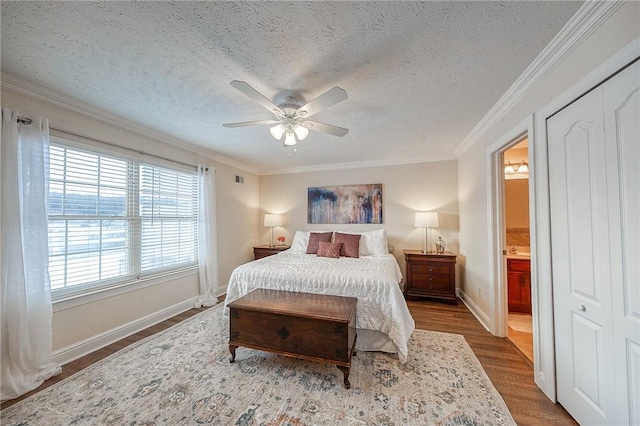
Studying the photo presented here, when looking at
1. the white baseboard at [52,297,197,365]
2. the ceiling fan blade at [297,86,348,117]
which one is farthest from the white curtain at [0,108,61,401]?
the ceiling fan blade at [297,86,348,117]

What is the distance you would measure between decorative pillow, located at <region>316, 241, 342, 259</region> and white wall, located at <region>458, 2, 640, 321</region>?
1.90 m

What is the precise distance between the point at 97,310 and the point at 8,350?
2.06 feet

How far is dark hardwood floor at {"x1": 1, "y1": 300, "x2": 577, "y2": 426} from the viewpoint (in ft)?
5.12

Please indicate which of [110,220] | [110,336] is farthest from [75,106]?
[110,336]

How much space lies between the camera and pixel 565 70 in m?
1.51

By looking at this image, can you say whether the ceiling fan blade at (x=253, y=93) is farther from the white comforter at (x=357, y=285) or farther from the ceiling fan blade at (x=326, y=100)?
the white comforter at (x=357, y=285)

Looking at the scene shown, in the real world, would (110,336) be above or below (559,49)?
below

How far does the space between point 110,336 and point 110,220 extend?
1.26 meters

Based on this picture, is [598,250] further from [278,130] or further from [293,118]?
[278,130]

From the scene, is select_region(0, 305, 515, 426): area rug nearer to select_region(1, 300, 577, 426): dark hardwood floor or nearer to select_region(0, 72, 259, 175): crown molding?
select_region(1, 300, 577, 426): dark hardwood floor

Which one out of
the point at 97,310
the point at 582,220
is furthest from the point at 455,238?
the point at 97,310

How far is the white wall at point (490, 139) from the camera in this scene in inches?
46.3

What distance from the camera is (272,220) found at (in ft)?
15.8

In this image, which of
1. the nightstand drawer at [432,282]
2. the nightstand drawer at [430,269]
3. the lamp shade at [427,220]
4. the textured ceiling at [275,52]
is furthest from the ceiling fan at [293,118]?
the nightstand drawer at [432,282]
